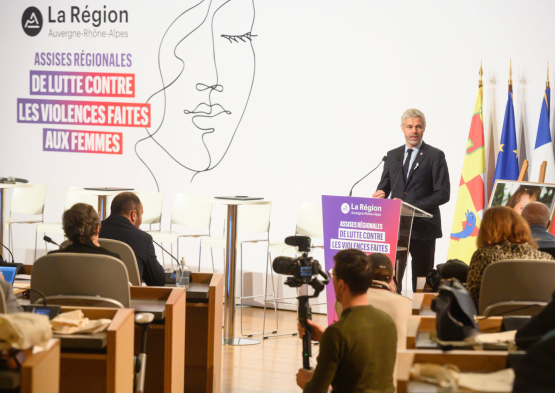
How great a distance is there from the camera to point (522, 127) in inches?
244

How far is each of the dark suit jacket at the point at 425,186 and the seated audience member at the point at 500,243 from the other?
1.95 metres

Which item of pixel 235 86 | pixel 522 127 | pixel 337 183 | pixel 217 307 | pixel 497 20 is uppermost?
pixel 497 20

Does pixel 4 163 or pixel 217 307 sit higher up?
pixel 4 163

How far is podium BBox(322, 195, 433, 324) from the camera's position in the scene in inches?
176

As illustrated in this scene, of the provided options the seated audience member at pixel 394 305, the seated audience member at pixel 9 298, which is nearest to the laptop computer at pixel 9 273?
the seated audience member at pixel 9 298

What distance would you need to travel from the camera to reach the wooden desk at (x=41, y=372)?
1.78 metres

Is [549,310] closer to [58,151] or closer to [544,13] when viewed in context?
[544,13]

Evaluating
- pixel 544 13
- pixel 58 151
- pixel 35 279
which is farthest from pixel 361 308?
pixel 58 151

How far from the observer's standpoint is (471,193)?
6.16m

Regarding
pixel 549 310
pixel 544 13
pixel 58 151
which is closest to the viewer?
pixel 549 310

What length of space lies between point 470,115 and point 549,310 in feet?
15.5

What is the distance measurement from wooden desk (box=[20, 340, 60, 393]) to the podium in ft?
9.39

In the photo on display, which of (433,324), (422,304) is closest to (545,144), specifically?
(422,304)

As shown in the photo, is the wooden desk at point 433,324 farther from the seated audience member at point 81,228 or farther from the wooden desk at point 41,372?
the seated audience member at point 81,228
